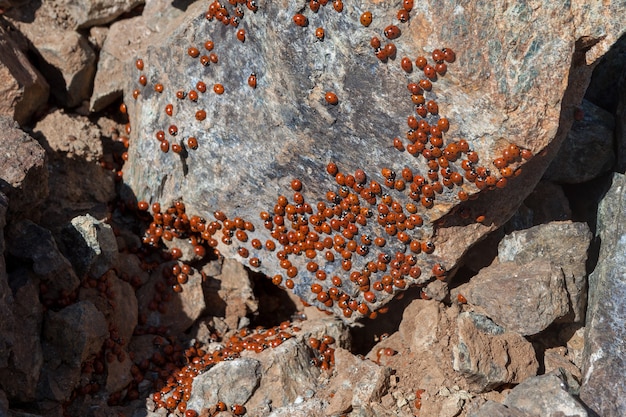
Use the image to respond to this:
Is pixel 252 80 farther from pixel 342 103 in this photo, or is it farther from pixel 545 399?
pixel 545 399

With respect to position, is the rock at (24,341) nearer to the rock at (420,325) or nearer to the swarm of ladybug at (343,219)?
the swarm of ladybug at (343,219)

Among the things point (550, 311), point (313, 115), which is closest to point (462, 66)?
point (313, 115)

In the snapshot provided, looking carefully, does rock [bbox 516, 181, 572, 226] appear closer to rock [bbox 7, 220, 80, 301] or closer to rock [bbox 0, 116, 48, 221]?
rock [bbox 7, 220, 80, 301]

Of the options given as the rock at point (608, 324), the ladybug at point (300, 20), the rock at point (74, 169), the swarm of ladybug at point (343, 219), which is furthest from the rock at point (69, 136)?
the rock at point (608, 324)

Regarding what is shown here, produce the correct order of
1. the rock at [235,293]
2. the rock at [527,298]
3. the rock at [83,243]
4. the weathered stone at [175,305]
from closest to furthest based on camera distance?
1. the rock at [527,298]
2. the rock at [83,243]
3. the weathered stone at [175,305]
4. the rock at [235,293]

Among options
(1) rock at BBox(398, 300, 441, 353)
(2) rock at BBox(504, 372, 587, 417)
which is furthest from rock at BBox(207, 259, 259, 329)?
(2) rock at BBox(504, 372, 587, 417)

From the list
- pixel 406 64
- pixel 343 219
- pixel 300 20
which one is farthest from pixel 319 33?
pixel 343 219

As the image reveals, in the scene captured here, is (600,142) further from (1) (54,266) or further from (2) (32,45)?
(2) (32,45)
